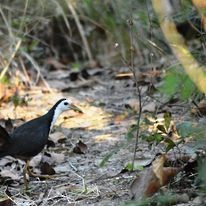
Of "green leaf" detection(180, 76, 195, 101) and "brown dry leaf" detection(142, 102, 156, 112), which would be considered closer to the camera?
"green leaf" detection(180, 76, 195, 101)

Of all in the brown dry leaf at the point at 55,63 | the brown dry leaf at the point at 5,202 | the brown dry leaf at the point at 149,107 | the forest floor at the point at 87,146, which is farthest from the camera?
the brown dry leaf at the point at 55,63

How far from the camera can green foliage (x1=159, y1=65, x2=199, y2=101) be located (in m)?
3.30

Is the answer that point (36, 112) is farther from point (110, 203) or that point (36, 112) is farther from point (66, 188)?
point (110, 203)

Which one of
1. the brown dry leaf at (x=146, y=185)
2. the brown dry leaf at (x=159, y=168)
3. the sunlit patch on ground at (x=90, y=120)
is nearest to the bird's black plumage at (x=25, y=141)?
the sunlit patch on ground at (x=90, y=120)

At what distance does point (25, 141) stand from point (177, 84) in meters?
1.84

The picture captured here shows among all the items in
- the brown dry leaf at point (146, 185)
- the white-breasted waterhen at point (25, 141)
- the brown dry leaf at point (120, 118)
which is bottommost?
the brown dry leaf at point (120, 118)

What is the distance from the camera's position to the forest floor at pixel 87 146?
4.18 m

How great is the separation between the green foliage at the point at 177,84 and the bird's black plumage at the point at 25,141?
4.98 feet

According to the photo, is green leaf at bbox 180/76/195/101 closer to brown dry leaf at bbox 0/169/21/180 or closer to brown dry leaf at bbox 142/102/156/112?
brown dry leaf at bbox 0/169/21/180

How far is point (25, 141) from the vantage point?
486 centimetres

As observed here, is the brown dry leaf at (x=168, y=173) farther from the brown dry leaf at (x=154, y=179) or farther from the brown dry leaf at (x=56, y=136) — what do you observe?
the brown dry leaf at (x=56, y=136)

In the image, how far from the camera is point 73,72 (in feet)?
A: 28.5

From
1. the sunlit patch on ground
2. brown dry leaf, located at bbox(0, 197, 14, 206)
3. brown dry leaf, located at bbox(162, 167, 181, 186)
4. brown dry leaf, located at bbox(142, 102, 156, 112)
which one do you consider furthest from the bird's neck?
brown dry leaf, located at bbox(162, 167, 181, 186)

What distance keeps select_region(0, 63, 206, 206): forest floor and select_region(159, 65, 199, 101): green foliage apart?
481 millimetres
